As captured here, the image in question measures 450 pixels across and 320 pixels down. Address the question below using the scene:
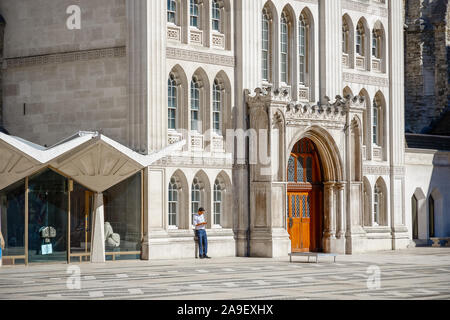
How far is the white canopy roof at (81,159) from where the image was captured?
2573 centimetres

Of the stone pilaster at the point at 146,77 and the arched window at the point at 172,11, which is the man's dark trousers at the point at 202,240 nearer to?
the stone pilaster at the point at 146,77

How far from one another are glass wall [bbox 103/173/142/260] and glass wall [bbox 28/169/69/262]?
1672mm

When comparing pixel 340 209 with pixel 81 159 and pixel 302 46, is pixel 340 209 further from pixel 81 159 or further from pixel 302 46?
pixel 81 159

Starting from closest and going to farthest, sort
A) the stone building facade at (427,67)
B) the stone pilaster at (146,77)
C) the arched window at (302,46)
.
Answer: the stone pilaster at (146,77)
the arched window at (302,46)
the stone building facade at (427,67)

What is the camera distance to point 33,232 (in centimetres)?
2625

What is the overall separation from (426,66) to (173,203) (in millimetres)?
24748

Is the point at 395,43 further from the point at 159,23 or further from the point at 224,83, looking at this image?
the point at 159,23

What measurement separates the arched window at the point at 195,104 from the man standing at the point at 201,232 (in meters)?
3.07

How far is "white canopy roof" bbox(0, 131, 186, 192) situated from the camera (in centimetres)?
2573

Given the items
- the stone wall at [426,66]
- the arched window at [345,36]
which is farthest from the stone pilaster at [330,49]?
the stone wall at [426,66]

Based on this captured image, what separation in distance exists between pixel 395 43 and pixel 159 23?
41.6 ft

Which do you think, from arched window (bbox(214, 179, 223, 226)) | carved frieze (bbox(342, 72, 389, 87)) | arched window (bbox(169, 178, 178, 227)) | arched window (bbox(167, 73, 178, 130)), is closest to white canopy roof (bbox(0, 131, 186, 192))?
arched window (bbox(167, 73, 178, 130))

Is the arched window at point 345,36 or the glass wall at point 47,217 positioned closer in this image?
the glass wall at point 47,217
